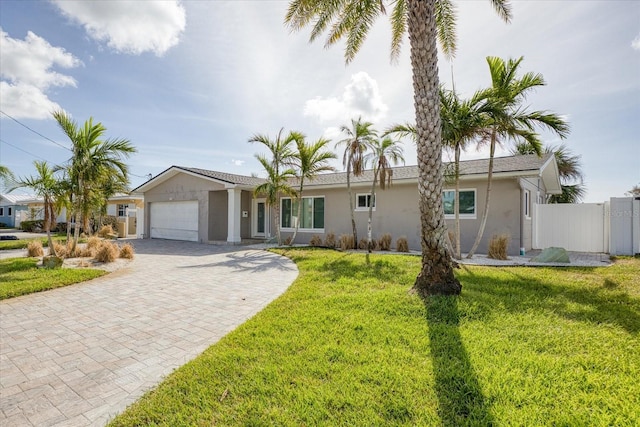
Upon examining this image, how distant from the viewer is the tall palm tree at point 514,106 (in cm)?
910

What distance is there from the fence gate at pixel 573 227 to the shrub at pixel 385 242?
6598mm

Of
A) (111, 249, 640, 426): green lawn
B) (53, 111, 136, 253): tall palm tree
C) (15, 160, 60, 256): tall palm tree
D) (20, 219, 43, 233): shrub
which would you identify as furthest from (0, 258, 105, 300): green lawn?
(20, 219, 43, 233): shrub

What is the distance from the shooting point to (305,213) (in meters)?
17.1

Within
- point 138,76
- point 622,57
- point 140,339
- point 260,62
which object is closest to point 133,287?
point 140,339

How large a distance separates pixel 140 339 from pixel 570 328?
5.91 meters

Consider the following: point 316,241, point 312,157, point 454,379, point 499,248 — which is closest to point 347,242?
point 316,241

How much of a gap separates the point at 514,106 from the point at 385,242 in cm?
674

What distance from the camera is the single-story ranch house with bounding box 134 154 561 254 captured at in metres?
11.8

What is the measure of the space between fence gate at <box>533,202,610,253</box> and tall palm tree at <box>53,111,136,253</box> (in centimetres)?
1712

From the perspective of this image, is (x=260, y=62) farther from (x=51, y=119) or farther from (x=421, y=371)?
(x=421, y=371)

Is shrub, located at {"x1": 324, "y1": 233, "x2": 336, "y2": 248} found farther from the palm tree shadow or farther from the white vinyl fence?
the palm tree shadow

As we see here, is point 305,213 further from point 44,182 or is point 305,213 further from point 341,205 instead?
point 44,182

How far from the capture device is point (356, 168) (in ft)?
41.7

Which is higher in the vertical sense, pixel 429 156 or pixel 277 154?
pixel 277 154
